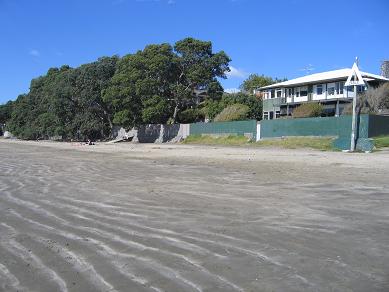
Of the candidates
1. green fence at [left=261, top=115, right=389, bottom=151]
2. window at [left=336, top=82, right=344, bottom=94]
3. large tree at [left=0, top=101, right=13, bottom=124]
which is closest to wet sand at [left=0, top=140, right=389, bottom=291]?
green fence at [left=261, top=115, right=389, bottom=151]

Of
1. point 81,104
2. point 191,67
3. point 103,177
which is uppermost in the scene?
point 191,67

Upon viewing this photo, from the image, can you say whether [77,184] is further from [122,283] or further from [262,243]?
[122,283]

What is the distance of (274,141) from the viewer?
41.2 m

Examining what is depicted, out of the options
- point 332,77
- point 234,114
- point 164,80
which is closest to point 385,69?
point 332,77

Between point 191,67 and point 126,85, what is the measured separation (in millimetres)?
8093

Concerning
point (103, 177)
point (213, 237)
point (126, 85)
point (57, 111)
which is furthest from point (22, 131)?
point (213, 237)

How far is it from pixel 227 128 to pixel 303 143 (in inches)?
538

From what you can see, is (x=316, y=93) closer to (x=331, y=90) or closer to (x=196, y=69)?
(x=331, y=90)

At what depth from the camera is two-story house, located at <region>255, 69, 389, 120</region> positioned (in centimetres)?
5484

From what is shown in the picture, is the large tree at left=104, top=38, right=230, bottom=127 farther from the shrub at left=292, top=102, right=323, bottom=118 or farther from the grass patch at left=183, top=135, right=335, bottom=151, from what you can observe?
the shrub at left=292, top=102, right=323, bottom=118

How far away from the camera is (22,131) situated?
8800 centimetres

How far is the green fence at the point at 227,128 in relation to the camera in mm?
46544

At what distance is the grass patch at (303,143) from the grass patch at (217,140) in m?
3.20

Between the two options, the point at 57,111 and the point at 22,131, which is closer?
the point at 57,111
